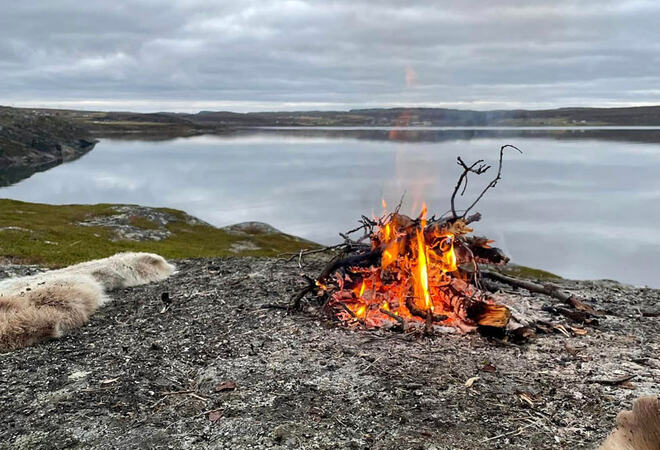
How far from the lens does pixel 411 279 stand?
31.8 ft

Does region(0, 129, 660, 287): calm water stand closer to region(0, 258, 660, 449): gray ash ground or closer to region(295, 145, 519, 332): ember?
region(295, 145, 519, 332): ember

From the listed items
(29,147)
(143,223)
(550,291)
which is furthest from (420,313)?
(29,147)

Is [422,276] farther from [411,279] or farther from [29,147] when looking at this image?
[29,147]

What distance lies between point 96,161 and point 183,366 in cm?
A: 19424

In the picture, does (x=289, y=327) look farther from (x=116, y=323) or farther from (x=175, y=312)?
(x=116, y=323)

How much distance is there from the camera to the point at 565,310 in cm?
1002

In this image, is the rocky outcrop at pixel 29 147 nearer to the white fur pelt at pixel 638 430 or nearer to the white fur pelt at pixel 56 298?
the white fur pelt at pixel 56 298

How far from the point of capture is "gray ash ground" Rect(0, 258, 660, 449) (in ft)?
20.7

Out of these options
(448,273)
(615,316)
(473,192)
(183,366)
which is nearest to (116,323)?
(183,366)

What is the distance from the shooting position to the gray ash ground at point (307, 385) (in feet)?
20.7

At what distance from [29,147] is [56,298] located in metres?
175

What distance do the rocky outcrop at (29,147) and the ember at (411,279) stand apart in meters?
134

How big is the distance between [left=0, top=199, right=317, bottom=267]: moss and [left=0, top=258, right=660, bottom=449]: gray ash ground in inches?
612

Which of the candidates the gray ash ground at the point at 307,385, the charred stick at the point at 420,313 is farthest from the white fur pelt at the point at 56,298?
the charred stick at the point at 420,313
